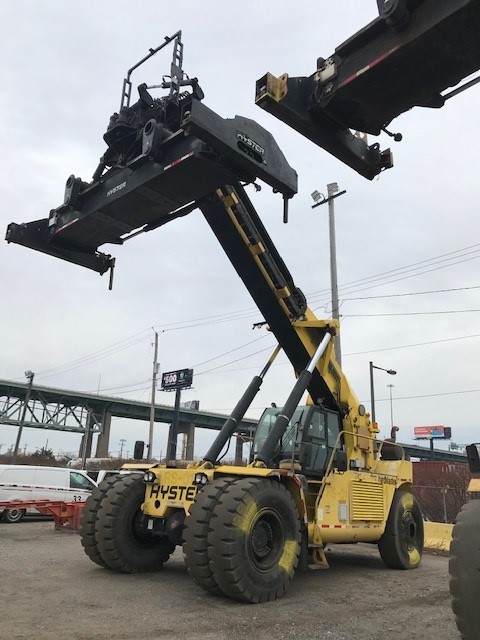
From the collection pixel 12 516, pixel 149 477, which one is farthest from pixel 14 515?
pixel 149 477

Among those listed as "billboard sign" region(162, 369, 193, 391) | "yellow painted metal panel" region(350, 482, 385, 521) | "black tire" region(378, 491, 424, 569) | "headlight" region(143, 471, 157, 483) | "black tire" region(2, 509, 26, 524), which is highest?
"billboard sign" region(162, 369, 193, 391)

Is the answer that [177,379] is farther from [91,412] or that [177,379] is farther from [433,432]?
[433,432]

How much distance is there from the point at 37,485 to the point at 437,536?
11614 millimetres

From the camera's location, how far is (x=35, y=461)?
56.6 metres

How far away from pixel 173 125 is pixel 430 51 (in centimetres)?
341

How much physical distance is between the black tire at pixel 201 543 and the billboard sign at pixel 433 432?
99174mm

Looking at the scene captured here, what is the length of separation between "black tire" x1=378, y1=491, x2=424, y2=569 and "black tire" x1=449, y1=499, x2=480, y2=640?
254 inches

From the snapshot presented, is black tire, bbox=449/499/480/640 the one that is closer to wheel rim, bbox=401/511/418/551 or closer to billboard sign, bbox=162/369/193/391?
wheel rim, bbox=401/511/418/551

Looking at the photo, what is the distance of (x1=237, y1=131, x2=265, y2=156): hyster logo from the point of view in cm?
642

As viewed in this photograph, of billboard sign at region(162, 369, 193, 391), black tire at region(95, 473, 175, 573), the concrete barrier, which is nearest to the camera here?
black tire at region(95, 473, 175, 573)

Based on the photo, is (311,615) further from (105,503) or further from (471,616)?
(105,503)

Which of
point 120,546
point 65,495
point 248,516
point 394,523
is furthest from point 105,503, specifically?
point 65,495

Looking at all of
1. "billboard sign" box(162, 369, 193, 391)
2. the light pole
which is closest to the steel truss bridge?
"billboard sign" box(162, 369, 193, 391)

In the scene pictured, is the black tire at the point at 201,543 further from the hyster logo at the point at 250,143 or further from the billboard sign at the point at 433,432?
the billboard sign at the point at 433,432
